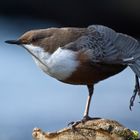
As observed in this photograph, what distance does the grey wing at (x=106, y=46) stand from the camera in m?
2.20

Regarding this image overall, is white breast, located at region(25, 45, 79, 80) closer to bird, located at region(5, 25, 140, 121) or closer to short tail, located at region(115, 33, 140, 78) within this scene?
bird, located at region(5, 25, 140, 121)

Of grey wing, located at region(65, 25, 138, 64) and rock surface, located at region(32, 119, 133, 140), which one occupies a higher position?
grey wing, located at region(65, 25, 138, 64)

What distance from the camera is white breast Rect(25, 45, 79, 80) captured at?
2182 millimetres

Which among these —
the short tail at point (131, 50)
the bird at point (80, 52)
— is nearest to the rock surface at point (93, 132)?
the bird at point (80, 52)

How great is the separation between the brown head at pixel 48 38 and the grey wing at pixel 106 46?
0.08 feet

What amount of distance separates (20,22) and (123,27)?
119 cm

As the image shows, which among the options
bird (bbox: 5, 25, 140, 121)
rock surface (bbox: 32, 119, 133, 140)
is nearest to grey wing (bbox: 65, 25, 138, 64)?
bird (bbox: 5, 25, 140, 121)

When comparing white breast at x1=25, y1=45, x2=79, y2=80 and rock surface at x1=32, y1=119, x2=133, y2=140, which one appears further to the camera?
white breast at x1=25, y1=45, x2=79, y2=80

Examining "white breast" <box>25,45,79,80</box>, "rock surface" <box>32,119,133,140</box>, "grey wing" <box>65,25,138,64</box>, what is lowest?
"rock surface" <box>32,119,133,140</box>

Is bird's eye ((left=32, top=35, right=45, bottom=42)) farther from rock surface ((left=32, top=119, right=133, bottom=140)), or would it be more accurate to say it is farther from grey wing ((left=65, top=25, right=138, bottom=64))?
rock surface ((left=32, top=119, right=133, bottom=140))

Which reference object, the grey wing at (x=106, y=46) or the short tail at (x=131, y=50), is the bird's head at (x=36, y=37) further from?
the short tail at (x=131, y=50)

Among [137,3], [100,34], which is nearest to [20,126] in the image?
[137,3]

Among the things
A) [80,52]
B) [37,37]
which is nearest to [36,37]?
[37,37]

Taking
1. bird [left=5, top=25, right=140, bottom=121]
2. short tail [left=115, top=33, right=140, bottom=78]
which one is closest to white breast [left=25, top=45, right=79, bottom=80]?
bird [left=5, top=25, right=140, bottom=121]
